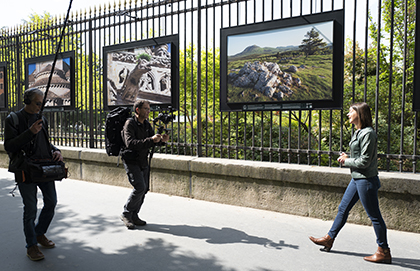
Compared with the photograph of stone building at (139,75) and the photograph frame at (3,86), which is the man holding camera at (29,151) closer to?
the photograph of stone building at (139,75)

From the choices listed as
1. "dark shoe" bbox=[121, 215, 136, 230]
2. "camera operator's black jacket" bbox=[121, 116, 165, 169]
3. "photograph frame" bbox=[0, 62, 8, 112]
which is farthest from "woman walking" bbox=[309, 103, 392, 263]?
"photograph frame" bbox=[0, 62, 8, 112]

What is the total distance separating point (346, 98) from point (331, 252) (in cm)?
487

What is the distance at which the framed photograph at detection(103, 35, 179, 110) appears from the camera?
Result: 696 centimetres

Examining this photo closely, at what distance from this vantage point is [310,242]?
13.6ft

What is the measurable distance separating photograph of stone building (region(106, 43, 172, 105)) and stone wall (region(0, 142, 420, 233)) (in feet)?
4.65

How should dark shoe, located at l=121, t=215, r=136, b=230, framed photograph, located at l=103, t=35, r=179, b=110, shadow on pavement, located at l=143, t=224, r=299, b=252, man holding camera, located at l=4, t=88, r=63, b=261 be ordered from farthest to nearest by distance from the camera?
framed photograph, located at l=103, t=35, r=179, b=110, dark shoe, located at l=121, t=215, r=136, b=230, shadow on pavement, located at l=143, t=224, r=299, b=252, man holding camera, located at l=4, t=88, r=63, b=261

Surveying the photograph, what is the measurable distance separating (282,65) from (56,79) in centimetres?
644

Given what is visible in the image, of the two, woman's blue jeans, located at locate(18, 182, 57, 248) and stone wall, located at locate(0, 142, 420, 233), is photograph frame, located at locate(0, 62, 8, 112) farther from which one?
woman's blue jeans, located at locate(18, 182, 57, 248)

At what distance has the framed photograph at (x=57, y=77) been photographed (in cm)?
880

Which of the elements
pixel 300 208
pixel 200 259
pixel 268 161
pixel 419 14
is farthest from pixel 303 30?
pixel 200 259

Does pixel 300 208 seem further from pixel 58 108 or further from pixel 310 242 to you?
pixel 58 108

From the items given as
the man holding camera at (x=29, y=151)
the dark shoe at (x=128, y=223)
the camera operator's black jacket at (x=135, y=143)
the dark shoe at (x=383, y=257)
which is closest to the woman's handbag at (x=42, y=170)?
the man holding camera at (x=29, y=151)

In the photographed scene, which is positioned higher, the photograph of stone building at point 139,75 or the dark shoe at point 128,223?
the photograph of stone building at point 139,75

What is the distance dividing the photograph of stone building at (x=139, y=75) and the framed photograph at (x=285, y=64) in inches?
56.8
